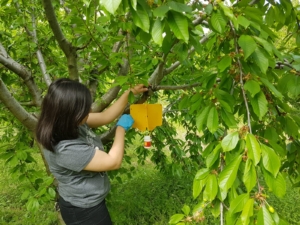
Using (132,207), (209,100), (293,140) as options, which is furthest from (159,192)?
(209,100)

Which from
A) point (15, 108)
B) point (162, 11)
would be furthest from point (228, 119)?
point (15, 108)

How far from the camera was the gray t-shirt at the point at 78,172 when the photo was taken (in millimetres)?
1462

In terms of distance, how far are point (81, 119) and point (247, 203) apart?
0.97m

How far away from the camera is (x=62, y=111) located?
1.45 m

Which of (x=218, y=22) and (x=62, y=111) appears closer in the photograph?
(x=218, y=22)

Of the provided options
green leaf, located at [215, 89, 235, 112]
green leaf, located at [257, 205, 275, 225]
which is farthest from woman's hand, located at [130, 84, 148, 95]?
green leaf, located at [257, 205, 275, 225]

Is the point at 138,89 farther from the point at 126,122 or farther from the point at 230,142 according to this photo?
the point at 230,142

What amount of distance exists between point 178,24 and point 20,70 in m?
1.66

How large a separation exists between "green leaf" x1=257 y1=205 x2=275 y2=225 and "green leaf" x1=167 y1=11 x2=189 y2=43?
0.57 metres

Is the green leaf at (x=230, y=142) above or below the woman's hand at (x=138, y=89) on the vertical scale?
below

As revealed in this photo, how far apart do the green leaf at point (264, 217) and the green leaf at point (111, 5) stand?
70 cm

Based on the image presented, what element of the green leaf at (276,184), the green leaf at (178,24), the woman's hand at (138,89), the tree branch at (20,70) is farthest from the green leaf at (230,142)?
the tree branch at (20,70)

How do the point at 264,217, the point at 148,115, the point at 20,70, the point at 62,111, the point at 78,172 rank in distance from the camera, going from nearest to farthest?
the point at 264,217
the point at 62,111
the point at 78,172
the point at 148,115
the point at 20,70

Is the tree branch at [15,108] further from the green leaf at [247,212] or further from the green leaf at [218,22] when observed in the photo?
the green leaf at [247,212]
